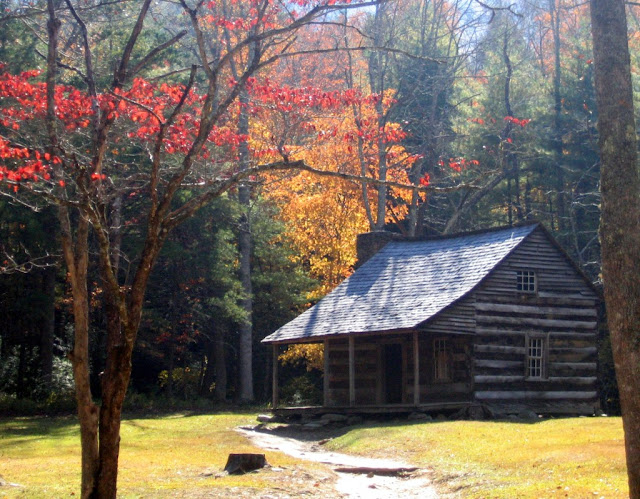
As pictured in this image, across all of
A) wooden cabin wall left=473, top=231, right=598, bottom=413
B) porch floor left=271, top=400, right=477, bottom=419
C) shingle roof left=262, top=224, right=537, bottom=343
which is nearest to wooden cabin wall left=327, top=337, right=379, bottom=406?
porch floor left=271, top=400, right=477, bottom=419

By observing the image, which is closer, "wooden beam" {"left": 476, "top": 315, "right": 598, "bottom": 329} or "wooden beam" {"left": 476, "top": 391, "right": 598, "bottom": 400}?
"wooden beam" {"left": 476, "top": 391, "right": 598, "bottom": 400}

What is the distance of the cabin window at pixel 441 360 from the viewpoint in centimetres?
2655

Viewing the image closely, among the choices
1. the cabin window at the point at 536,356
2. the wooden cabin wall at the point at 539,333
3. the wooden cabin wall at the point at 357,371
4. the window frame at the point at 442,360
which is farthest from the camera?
the wooden cabin wall at the point at 357,371

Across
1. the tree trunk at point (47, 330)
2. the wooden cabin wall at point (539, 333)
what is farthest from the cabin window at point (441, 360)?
the tree trunk at point (47, 330)

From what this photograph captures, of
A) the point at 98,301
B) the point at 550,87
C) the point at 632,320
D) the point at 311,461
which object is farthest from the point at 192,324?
the point at 632,320

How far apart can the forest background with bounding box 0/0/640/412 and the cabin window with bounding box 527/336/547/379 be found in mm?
6741

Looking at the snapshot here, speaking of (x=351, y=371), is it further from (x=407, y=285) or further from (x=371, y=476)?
(x=371, y=476)

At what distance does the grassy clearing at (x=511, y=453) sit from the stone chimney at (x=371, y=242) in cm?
995

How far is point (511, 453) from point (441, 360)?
34.1ft

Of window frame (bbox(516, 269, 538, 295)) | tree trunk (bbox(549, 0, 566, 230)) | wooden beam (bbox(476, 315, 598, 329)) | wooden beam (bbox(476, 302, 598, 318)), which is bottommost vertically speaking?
wooden beam (bbox(476, 315, 598, 329))

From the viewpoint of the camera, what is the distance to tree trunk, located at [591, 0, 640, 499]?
8.93 m

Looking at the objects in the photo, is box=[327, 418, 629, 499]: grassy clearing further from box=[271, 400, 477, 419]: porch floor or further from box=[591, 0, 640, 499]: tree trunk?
box=[591, 0, 640, 499]: tree trunk

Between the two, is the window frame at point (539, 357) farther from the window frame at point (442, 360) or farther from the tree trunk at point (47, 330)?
the tree trunk at point (47, 330)

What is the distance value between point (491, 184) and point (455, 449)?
982 inches
